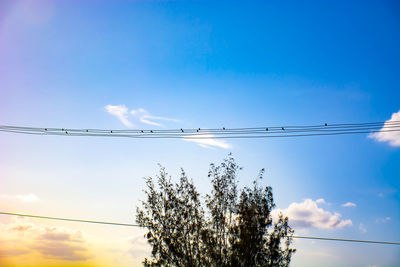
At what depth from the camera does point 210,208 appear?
23656mm

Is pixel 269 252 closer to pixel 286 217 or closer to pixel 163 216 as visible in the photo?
pixel 286 217

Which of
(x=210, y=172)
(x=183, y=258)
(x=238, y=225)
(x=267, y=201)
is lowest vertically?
(x=183, y=258)

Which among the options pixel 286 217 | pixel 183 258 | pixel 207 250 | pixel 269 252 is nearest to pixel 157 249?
pixel 183 258

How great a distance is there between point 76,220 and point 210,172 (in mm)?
11203

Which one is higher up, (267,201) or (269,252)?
(267,201)

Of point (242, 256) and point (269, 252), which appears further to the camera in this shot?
point (269, 252)

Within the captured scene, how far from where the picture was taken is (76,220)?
938 inches

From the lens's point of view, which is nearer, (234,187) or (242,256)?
(242,256)

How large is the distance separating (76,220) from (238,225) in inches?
495

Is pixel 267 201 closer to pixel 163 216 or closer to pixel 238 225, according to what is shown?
pixel 238 225

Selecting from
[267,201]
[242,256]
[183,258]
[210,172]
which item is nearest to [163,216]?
[183,258]

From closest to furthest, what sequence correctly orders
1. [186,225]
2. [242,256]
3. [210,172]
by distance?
[242,256], [186,225], [210,172]

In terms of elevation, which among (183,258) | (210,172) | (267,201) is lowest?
(183,258)

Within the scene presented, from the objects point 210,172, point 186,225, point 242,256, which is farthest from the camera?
point 210,172
